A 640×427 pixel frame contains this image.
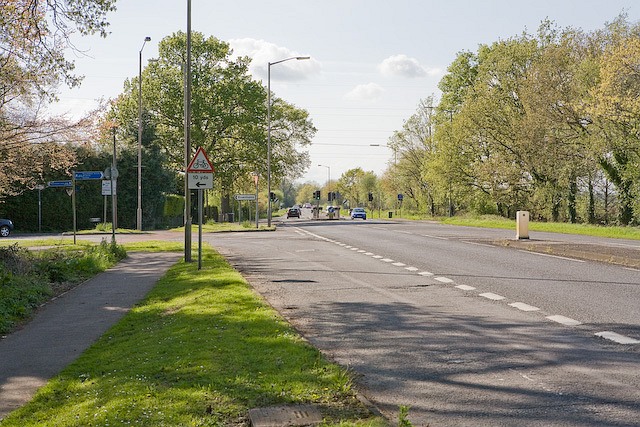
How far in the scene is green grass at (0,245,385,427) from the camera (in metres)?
5.27

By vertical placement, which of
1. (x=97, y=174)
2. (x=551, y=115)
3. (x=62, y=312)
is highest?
(x=551, y=115)

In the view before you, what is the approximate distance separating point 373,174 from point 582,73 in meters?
91.0

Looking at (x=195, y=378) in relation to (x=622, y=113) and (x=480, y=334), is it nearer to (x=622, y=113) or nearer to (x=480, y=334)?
(x=480, y=334)

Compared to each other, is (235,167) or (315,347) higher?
(235,167)

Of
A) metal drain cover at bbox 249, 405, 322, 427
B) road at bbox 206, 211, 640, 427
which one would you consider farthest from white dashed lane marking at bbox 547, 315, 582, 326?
metal drain cover at bbox 249, 405, 322, 427

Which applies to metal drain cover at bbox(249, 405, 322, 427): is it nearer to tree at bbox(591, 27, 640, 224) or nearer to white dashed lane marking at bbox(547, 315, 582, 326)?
white dashed lane marking at bbox(547, 315, 582, 326)

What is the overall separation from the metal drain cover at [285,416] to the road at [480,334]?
62 centimetres

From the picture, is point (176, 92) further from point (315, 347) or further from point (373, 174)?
point (373, 174)

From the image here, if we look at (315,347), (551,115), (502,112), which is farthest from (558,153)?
(315,347)

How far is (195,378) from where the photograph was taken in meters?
6.25

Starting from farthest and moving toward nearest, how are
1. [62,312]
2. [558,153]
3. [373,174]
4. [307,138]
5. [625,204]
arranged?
[373,174] → [307,138] → [558,153] → [625,204] → [62,312]

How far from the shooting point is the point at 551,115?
45406mm

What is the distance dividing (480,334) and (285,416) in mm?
4026

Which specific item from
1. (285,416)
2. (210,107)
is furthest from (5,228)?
(285,416)
